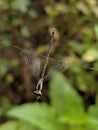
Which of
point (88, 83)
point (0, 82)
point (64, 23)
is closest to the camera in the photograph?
point (88, 83)

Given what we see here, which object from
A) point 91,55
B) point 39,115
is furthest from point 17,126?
point 91,55

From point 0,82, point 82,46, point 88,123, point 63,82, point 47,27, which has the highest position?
point 47,27

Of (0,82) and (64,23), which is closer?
(0,82)

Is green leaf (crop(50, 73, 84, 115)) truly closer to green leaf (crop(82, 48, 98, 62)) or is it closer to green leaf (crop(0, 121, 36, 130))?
green leaf (crop(0, 121, 36, 130))

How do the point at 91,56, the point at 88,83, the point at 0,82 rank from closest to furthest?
the point at 91,56 < the point at 88,83 < the point at 0,82

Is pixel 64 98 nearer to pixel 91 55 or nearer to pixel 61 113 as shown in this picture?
pixel 61 113

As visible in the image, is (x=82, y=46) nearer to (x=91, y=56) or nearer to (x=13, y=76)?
(x=91, y=56)

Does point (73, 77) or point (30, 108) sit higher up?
point (73, 77)

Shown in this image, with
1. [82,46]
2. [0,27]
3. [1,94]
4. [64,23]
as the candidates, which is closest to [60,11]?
[64,23]
